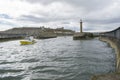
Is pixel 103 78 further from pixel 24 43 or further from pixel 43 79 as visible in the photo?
pixel 24 43

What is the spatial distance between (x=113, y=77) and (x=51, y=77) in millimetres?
5420

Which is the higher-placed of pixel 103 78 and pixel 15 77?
pixel 103 78

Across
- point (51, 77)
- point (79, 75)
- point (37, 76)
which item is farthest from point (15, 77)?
point (79, 75)

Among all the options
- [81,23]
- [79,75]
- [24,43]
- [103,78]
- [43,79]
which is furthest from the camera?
[81,23]

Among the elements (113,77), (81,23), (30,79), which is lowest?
(30,79)

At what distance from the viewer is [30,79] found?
36.9ft

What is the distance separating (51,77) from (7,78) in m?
3.01

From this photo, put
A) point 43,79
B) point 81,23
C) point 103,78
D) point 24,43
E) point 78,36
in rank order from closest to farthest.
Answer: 1. point 103,78
2. point 43,79
3. point 24,43
4. point 78,36
5. point 81,23

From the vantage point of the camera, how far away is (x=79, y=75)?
11898 mm

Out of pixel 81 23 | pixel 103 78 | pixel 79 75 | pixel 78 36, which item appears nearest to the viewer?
pixel 103 78

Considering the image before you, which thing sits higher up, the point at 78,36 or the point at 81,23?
the point at 81,23

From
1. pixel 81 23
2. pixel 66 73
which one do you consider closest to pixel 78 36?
pixel 81 23

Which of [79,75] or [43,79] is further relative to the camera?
[79,75]

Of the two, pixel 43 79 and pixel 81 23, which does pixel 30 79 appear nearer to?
pixel 43 79
